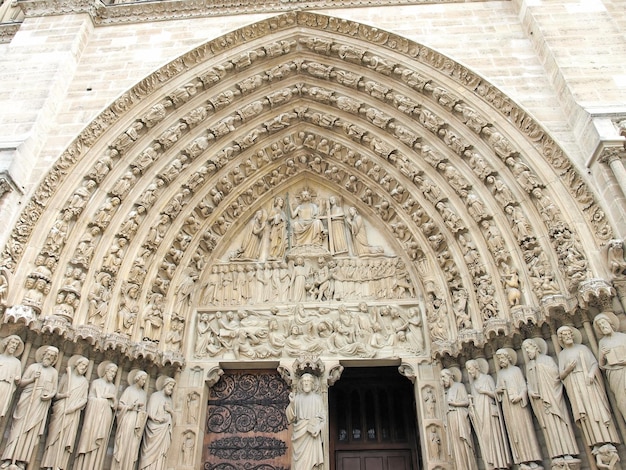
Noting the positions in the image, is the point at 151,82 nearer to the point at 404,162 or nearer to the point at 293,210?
the point at 293,210

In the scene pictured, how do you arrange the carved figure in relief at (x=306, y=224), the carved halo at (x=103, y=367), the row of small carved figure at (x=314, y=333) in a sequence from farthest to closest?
the carved figure in relief at (x=306, y=224) < the row of small carved figure at (x=314, y=333) < the carved halo at (x=103, y=367)

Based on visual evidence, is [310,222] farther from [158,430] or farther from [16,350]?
[16,350]

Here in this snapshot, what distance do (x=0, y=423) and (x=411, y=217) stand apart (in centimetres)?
538

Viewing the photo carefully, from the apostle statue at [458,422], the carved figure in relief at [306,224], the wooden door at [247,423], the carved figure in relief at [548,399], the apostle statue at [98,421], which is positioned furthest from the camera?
the carved figure in relief at [306,224]

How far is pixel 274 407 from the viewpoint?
21.0ft

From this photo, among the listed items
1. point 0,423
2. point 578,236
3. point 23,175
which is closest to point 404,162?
point 578,236

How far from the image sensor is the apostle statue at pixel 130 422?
518 cm

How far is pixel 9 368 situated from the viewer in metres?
4.94

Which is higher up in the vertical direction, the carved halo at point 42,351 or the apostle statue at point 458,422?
the carved halo at point 42,351

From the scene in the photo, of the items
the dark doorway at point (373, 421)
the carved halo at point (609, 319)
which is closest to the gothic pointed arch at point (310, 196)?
the carved halo at point (609, 319)

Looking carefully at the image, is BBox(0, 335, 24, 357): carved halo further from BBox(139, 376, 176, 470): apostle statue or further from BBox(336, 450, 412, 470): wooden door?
BBox(336, 450, 412, 470): wooden door

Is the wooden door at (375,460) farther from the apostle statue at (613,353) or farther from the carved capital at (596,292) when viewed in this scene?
the carved capital at (596,292)

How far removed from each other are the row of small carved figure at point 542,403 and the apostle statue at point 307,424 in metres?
1.43

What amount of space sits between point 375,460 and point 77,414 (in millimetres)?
3666
